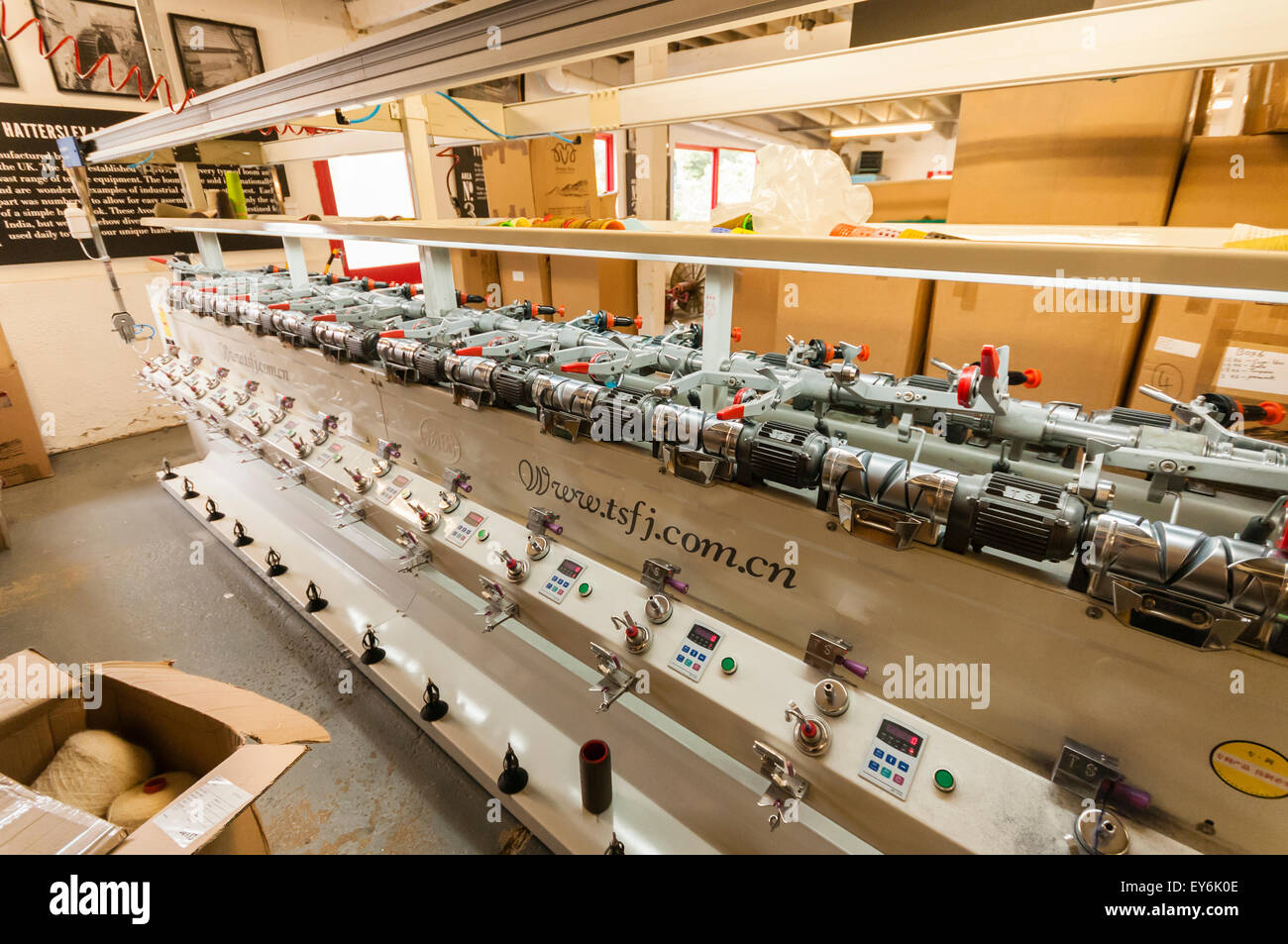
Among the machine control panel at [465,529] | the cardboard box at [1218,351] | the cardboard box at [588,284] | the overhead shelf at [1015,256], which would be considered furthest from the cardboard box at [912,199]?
the machine control panel at [465,529]

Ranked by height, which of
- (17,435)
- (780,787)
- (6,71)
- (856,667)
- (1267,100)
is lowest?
(17,435)

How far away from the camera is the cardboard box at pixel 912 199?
3.00 meters

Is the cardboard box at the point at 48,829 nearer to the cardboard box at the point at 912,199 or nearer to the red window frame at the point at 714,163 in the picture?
the cardboard box at the point at 912,199

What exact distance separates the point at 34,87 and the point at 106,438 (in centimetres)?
270

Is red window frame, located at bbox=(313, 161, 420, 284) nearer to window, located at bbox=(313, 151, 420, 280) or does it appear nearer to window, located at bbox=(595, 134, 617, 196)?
window, located at bbox=(313, 151, 420, 280)

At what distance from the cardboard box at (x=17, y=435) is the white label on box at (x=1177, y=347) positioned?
6.58m

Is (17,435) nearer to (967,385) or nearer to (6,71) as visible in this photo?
(6,71)

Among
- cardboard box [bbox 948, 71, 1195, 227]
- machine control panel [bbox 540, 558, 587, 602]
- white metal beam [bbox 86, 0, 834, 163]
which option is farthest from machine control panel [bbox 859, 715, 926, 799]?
cardboard box [bbox 948, 71, 1195, 227]

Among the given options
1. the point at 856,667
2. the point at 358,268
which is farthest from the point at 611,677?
the point at 358,268

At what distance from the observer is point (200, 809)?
1.00 metres

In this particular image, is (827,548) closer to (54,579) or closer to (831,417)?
(831,417)

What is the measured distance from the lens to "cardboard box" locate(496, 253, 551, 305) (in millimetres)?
3896

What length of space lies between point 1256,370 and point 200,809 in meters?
2.93

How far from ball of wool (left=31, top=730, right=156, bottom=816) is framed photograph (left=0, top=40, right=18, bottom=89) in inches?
209
